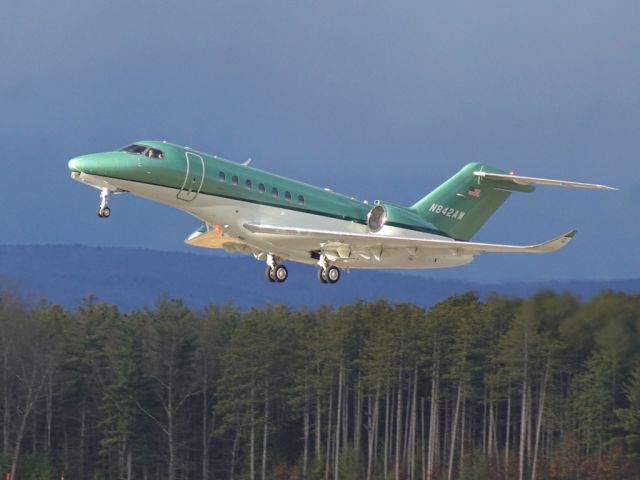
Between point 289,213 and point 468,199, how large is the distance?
6.70 metres

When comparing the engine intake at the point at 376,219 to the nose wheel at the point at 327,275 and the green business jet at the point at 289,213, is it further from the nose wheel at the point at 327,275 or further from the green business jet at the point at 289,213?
the nose wheel at the point at 327,275

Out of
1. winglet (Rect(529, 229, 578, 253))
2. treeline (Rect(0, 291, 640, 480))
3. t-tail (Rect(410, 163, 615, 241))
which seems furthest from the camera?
treeline (Rect(0, 291, 640, 480))

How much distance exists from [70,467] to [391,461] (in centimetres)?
1292

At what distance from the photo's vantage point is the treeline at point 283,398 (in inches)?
2363

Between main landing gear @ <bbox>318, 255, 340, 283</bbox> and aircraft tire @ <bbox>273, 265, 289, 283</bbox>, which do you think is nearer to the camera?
main landing gear @ <bbox>318, 255, 340, 283</bbox>

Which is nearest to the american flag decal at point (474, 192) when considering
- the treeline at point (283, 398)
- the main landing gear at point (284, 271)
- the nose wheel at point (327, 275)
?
the main landing gear at point (284, 271)

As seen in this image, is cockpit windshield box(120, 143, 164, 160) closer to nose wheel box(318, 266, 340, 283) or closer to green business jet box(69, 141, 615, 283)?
green business jet box(69, 141, 615, 283)

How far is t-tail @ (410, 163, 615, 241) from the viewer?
4212cm

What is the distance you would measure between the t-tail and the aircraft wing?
262cm

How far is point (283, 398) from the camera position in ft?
214

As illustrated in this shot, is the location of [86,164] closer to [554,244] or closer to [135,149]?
[135,149]

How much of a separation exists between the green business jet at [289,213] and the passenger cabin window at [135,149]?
0.08 feet

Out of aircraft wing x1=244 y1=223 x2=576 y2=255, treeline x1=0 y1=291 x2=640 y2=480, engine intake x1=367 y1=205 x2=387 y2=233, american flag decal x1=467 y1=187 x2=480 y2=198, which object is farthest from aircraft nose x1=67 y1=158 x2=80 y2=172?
treeline x1=0 y1=291 x2=640 y2=480

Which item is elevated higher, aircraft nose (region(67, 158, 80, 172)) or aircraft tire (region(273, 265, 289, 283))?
aircraft nose (region(67, 158, 80, 172))
